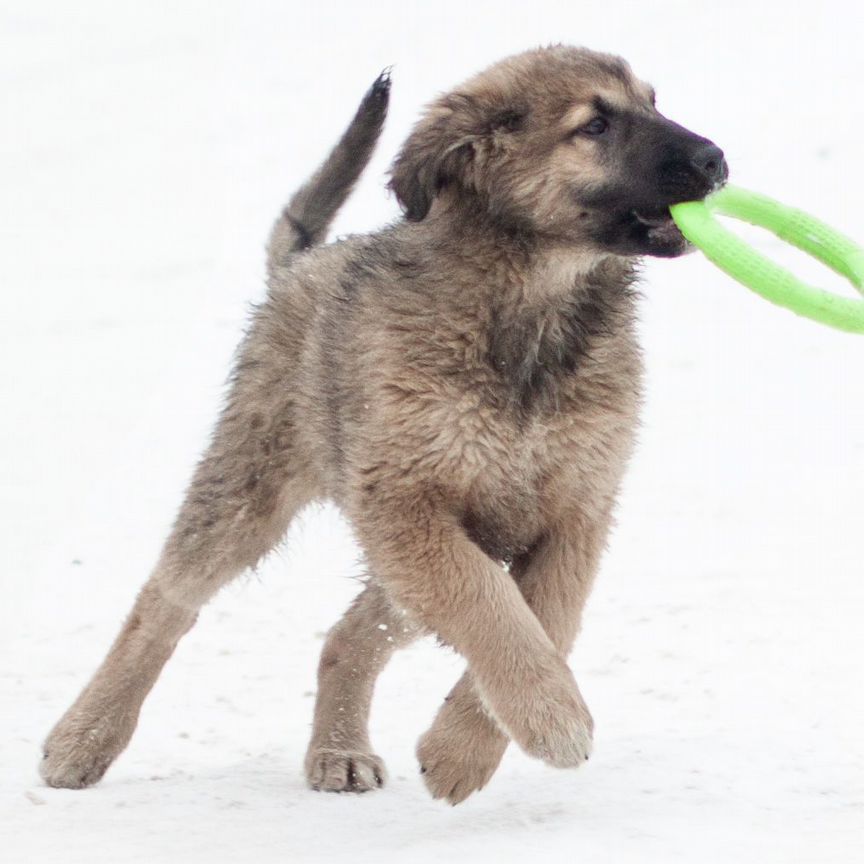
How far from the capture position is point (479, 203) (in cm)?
468

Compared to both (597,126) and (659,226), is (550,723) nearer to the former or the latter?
(659,226)

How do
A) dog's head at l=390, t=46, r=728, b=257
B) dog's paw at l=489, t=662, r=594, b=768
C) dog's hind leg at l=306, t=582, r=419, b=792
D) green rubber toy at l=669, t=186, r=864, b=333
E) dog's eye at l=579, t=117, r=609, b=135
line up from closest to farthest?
dog's paw at l=489, t=662, r=594, b=768
green rubber toy at l=669, t=186, r=864, b=333
dog's head at l=390, t=46, r=728, b=257
dog's eye at l=579, t=117, r=609, b=135
dog's hind leg at l=306, t=582, r=419, b=792

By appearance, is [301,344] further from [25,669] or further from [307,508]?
[25,669]

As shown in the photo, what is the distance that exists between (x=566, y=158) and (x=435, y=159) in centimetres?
33

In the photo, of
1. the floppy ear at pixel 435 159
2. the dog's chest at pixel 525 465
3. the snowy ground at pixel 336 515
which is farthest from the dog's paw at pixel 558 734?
the floppy ear at pixel 435 159

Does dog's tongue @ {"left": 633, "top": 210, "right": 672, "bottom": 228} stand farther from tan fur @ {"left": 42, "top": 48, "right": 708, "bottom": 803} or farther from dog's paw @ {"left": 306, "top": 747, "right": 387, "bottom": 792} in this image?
dog's paw @ {"left": 306, "top": 747, "right": 387, "bottom": 792}

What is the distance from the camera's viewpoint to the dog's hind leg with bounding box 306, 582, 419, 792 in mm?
5129

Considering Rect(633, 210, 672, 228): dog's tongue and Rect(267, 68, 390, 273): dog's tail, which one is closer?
Rect(633, 210, 672, 228): dog's tongue

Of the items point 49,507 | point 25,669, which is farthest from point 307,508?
point 49,507

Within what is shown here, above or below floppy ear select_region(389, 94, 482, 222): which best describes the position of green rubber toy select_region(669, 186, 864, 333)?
above

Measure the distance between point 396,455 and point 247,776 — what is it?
1.11 metres

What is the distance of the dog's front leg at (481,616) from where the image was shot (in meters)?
4.21

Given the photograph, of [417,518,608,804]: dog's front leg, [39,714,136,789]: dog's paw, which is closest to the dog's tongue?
[417,518,608,804]: dog's front leg

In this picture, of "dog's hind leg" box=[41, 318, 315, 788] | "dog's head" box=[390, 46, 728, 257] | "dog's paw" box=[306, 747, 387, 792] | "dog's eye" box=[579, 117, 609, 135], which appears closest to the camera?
"dog's head" box=[390, 46, 728, 257]
